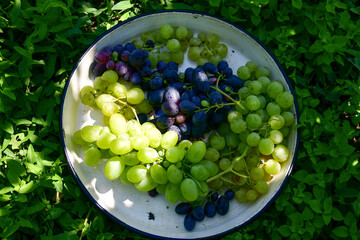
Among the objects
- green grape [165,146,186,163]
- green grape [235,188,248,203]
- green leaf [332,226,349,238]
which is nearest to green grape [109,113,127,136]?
green grape [165,146,186,163]

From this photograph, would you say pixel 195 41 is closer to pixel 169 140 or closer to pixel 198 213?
pixel 169 140

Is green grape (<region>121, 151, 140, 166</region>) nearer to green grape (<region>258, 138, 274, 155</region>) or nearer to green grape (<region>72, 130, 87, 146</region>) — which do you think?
green grape (<region>72, 130, 87, 146</region>)

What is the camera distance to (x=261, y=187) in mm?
1496

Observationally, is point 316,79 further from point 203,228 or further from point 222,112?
point 203,228

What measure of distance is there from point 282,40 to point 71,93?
1.12m

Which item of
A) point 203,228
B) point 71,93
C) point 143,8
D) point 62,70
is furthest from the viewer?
point 143,8

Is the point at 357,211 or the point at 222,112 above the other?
the point at 222,112

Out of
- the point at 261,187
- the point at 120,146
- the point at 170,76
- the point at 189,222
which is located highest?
the point at 170,76

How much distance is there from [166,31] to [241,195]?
88 cm

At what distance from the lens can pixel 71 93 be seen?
1.65 meters

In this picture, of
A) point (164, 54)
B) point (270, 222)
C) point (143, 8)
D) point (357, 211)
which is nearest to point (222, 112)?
point (164, 54)

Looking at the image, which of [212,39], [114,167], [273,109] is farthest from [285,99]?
[114,167]

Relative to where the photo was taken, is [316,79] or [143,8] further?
[143,8]

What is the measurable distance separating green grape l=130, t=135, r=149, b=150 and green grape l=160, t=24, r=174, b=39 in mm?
584
